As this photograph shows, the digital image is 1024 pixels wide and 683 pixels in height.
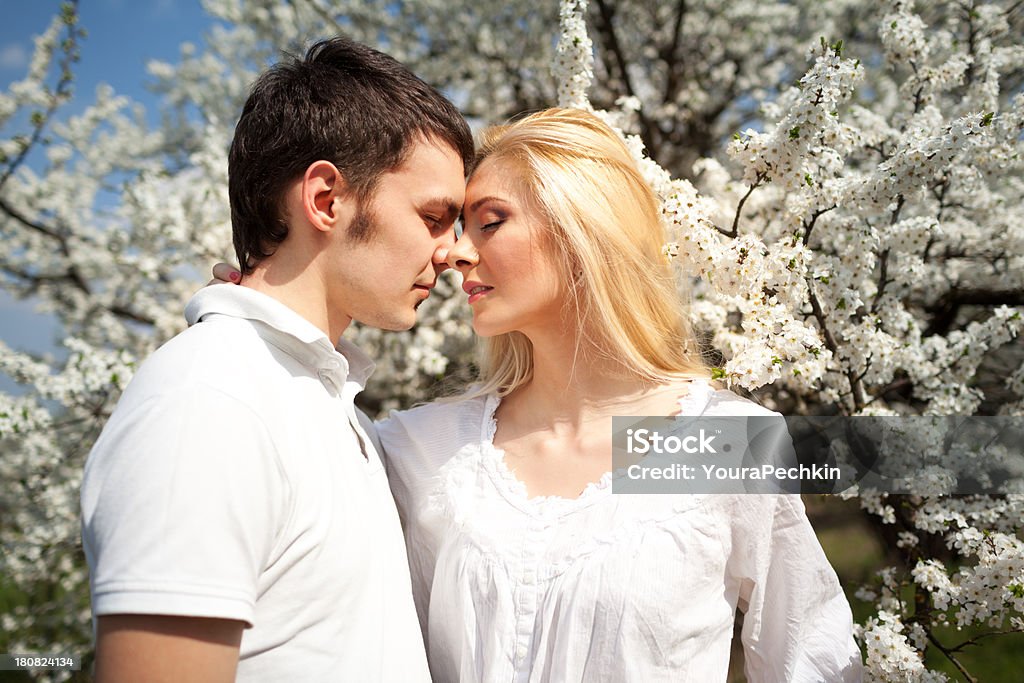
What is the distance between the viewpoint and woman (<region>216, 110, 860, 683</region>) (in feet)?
5.33

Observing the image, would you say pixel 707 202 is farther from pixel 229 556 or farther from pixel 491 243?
pixel 229 556

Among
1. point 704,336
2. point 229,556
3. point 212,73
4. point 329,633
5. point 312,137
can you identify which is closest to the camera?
point 229,556

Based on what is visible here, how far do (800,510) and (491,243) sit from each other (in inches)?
42.6

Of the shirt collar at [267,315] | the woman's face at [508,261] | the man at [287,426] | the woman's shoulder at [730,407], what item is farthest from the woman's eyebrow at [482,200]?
the woman's shoulder at [730,407]

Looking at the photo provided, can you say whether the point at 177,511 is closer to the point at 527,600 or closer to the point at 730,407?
the point at 527,600

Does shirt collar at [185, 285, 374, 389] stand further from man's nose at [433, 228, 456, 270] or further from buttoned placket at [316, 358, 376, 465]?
man's nose at [433, 228, 456, 270]

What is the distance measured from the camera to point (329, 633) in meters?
1.31

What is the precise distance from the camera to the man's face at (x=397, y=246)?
5.34 feet

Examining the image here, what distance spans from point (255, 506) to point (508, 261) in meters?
1.05

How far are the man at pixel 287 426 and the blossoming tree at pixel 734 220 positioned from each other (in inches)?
34.3

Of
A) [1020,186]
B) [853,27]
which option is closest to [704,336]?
[1020,186]

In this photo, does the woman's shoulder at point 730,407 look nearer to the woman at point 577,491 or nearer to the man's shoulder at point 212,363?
the woman at point 577,491

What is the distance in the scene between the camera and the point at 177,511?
104 centimetres

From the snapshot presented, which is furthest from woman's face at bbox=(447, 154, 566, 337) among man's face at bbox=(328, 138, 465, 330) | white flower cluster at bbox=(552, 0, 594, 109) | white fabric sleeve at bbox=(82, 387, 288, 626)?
white fabric sleeve at bbox=(82, 387, 288, 626)
